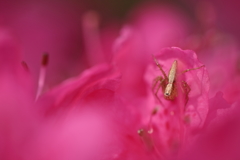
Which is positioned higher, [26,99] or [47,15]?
[47,15]

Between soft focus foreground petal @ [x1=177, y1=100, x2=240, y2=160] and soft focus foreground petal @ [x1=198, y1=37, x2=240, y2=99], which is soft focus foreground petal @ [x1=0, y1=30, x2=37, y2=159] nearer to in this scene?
soft focus foreground petal @ [x1=177, y1=100, x2=240, y2=160]

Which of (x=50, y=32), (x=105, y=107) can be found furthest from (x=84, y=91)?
(x=50, y=32)

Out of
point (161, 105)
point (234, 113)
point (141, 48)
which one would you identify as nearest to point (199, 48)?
point (141, 48)

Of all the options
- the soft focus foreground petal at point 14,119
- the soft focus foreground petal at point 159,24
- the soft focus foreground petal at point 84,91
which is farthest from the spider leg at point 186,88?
the soft focus foreground petal at point 159,24

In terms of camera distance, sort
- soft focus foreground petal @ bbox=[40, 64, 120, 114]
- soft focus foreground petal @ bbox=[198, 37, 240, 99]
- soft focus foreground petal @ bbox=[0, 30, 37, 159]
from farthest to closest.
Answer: soft focus foreground petal @ bbox=[198, 37, 240, 99] < soft focus foreground petal @ bbox=[40, 64, 120, 114] < soft focus foreground petal @ bbox=[0, 30, 37, 159]

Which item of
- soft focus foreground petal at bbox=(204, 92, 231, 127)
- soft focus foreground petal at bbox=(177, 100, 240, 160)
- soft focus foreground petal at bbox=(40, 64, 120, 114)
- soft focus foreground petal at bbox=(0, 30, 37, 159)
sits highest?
soft focus foreground petal at bbox=(40, 64, 120, 114)

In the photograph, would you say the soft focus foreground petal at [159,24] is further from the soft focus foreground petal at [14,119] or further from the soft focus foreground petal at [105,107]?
the soft focus foreground petal at [14,119]

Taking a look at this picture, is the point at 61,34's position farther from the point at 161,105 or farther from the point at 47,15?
the point at 161,105

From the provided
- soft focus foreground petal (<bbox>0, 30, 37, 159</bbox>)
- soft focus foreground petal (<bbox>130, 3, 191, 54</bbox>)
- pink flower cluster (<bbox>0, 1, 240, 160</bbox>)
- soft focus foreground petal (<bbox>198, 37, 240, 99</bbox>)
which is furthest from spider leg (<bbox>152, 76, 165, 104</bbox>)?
soft focus foreground petal (<bbox>130, 3, 191, 54</bbox>)

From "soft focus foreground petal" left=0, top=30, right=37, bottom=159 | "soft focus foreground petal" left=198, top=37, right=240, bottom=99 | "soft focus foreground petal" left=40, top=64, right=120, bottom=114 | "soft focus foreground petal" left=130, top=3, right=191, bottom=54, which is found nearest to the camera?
"soft focus foreground petal" left=0, top=30, right=37, bottom=159
